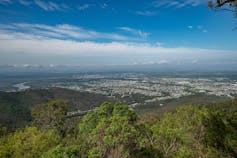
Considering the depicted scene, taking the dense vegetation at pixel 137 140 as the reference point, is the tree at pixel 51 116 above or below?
below

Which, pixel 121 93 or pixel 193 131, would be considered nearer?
pixel 193 131

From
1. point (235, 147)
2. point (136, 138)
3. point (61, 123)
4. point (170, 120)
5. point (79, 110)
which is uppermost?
point (235, 147)

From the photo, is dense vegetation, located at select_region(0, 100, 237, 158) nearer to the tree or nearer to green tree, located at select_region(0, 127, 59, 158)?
green tree, located at select_region(0, 127, 59, 158)

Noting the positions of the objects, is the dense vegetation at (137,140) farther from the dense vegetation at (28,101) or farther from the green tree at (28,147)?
the dense vegetation at (28,101)

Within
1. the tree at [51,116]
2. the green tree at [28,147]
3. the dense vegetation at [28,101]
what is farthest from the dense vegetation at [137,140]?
the dense vegetation at [28,101]

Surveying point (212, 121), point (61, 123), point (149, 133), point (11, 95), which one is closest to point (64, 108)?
point (61, 123)

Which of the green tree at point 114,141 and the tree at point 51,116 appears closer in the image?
the green tree at point 114,141

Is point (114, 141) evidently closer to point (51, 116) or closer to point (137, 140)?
point (137, 140)

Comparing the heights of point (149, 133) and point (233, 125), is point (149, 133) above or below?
below

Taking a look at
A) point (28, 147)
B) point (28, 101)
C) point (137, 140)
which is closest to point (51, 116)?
point (28, 147)

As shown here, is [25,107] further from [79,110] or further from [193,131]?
[193,131]

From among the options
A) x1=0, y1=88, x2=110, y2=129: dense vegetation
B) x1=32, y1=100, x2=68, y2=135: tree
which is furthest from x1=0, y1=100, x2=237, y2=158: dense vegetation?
x1=0, y1=88, x2=110, y2=129: dense vegetation
